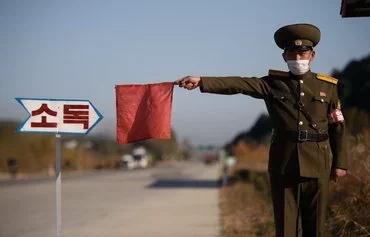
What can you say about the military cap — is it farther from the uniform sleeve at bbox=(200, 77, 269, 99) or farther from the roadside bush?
the roadside bush

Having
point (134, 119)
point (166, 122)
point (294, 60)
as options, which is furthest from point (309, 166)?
point (134, 119)

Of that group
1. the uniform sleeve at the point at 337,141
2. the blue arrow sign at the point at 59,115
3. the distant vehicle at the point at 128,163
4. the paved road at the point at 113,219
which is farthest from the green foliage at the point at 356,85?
the distant vehicle at the point at 128,163

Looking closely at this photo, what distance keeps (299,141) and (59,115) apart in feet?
7.87

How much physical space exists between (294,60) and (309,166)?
30.5 inches

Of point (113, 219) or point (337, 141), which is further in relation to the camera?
point (113, 219)

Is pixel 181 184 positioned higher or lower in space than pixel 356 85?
lower

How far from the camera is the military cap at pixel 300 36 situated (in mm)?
3637

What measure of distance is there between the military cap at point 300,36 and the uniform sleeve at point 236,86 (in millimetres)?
339

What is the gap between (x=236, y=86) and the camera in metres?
3.67

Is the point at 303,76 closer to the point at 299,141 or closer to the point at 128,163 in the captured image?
the point at 299,141

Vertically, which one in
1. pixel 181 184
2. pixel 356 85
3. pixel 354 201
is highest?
pixel 356 85

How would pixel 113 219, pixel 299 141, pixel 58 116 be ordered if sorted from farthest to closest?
pixel 113 219
pixel 58 116
pixel 299 141

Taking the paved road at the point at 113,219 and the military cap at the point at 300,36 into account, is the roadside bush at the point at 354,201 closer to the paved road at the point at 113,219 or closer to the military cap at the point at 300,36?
the paved road at the point at 113,219

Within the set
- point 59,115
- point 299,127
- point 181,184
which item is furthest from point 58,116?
point 181,184
